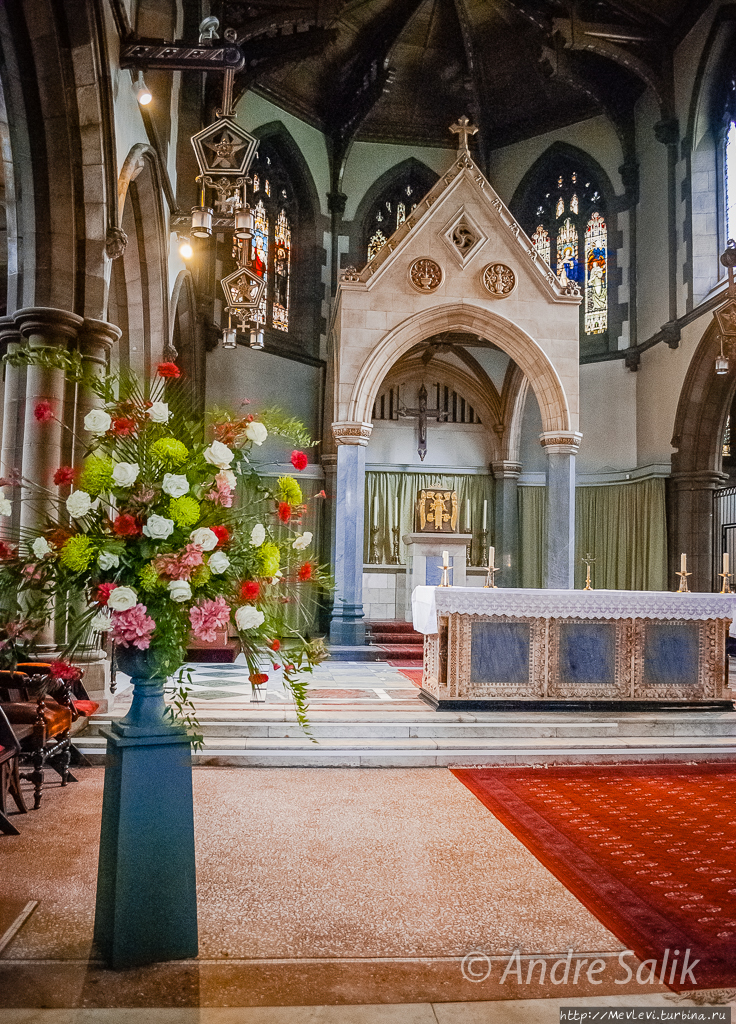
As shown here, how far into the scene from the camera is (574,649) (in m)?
7.37

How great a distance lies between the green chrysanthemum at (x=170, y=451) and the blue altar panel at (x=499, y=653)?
487cm

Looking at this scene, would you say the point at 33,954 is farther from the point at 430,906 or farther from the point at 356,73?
the point at 356,73

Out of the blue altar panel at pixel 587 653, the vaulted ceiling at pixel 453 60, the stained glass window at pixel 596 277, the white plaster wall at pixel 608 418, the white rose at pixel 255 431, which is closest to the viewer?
the white rose at pixel 255 431

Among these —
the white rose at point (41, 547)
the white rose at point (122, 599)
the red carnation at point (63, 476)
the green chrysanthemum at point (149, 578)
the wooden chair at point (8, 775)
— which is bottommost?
the wooden chair at point (8, 775)

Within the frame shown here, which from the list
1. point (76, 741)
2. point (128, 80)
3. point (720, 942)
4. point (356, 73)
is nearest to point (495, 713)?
point (76, 741)

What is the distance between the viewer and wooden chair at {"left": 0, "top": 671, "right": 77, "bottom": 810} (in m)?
4.57

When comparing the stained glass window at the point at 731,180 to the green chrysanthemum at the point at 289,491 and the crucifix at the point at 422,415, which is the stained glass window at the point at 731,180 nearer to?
the crucifix at the point at 422,415

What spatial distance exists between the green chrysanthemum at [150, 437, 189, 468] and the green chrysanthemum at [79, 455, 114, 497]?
0.58 ft

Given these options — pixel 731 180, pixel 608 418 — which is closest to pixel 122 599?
pixel 731 180

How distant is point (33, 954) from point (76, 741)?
3.10 meters

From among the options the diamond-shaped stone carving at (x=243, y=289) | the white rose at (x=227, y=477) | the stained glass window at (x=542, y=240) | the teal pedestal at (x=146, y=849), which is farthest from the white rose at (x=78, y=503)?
the stained glass window at (x=542, y=240)

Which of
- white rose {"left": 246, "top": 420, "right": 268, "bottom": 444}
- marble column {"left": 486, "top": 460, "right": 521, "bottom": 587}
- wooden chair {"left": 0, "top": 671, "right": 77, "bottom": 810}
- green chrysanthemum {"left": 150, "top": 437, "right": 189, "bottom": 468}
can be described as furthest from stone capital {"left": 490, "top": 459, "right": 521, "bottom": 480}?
green chrysanthemum {"left": 150, "top": 437, "right": 189, "bottom": 468}

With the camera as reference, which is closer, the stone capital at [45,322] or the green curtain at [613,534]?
the stone capital at [45,322]

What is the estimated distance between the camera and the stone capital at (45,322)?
20.7 ft
